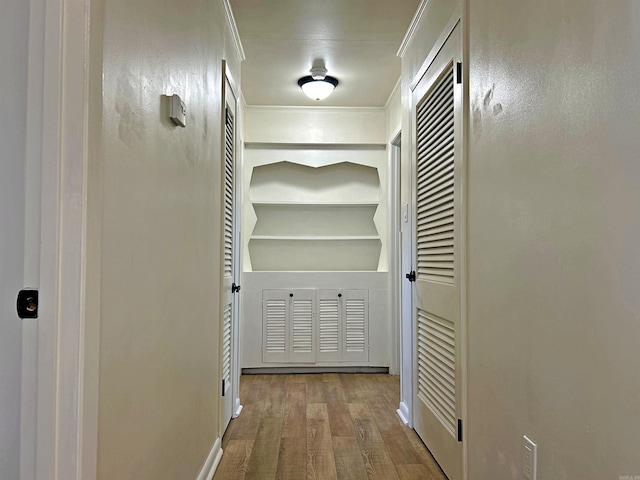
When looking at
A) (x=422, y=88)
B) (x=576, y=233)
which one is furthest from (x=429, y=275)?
(x=576, y=233)

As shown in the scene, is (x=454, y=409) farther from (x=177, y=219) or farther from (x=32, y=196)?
(x=32, y=196)

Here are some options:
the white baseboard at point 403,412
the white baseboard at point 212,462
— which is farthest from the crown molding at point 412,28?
the white baseboard at point 212,462

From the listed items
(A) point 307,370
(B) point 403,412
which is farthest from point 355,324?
(B) point 403,412

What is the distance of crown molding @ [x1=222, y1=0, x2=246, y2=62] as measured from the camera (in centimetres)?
256

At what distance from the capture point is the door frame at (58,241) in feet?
3.00

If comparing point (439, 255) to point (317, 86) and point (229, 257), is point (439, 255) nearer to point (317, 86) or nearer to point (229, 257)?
point (229, 257)

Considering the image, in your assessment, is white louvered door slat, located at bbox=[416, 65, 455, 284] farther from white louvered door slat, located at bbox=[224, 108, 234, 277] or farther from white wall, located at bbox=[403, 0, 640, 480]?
white louvered door slat, located at bbox=[224, 108, 234, 277]

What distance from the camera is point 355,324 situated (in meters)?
4.32

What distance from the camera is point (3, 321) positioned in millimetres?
939

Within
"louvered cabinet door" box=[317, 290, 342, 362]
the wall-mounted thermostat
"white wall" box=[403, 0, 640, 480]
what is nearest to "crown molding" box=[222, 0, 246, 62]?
the wall-mounted thermostat

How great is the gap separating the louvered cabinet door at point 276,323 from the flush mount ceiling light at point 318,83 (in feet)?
5.85

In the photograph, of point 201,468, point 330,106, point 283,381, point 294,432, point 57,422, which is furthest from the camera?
point 330,106

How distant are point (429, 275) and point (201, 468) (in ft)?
4.86

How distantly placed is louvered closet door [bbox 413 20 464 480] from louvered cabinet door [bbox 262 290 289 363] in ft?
5.69
